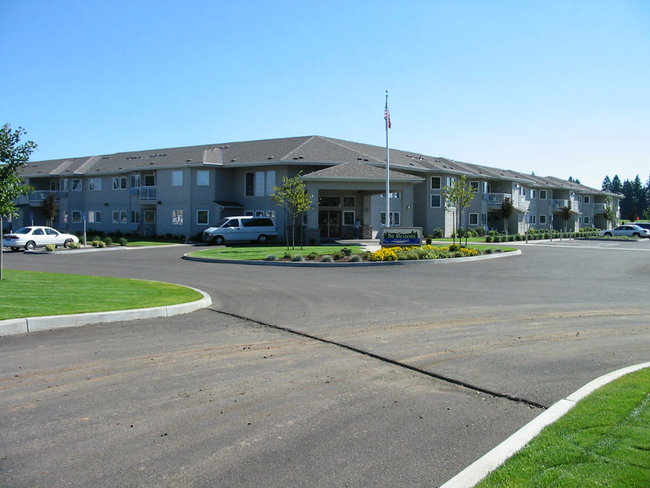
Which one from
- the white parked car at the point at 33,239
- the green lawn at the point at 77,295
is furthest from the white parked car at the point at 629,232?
the green lawn at the point at 77,295

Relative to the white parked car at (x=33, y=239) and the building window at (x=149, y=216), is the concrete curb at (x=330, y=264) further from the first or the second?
the building window at (x=149, y=216)

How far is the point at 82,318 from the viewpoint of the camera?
31.5 ft

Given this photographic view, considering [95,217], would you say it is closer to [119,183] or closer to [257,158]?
[119,183]

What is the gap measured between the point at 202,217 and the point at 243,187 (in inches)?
163

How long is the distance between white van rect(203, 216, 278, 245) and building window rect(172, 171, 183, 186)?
8.10 meters

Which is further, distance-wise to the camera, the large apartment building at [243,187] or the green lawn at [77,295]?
the large apartment building at [243,187]

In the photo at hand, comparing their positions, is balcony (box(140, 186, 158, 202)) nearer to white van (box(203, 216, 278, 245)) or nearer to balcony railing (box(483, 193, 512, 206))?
white van (box(203, 216, 278, 245))

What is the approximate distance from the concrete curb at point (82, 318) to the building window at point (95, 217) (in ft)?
148

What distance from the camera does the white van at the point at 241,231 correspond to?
124 feet

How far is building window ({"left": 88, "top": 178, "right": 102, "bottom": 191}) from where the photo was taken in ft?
173

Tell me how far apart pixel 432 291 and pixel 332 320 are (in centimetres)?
519

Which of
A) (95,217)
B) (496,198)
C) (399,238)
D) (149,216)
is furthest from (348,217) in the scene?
(95,217)

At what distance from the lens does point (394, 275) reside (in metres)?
19.4

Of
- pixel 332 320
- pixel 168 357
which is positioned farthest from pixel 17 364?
pixel 332 320
